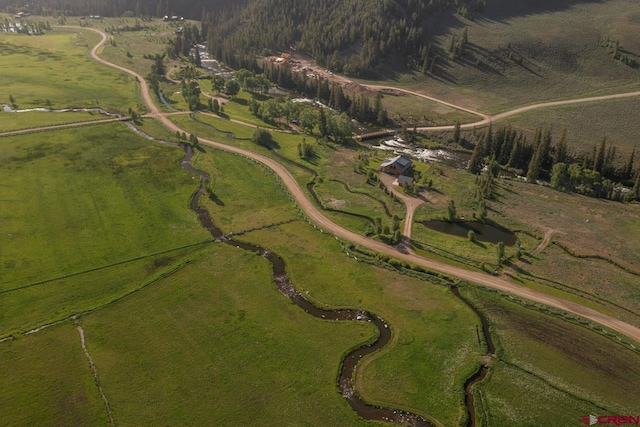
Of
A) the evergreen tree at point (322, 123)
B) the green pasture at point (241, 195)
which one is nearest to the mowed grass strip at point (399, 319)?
the green pasture at point (241, 195)

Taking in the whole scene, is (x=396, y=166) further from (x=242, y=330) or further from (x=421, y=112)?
(x=242, y=330)

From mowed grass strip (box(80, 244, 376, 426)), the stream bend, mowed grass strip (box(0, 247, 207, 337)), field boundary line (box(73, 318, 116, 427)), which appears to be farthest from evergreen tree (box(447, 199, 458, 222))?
field boundary line (box(73, 318, 116, 427))

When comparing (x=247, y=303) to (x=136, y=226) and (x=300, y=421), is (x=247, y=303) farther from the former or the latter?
(x=136, y=226)

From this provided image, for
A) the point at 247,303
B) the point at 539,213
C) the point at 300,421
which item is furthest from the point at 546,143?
the point at 300,421

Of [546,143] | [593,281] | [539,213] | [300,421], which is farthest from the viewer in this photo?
[546,143]

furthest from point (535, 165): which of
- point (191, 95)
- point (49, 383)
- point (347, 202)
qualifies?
point (191, 95)

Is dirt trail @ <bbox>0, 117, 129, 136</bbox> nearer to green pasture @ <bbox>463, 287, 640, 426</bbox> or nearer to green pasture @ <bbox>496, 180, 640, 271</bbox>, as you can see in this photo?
green pasture @ <bbox>496, 180, 640, 271</bbox>

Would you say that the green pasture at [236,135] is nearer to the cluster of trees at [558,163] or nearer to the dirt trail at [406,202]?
the dirt trail at [406,202]
